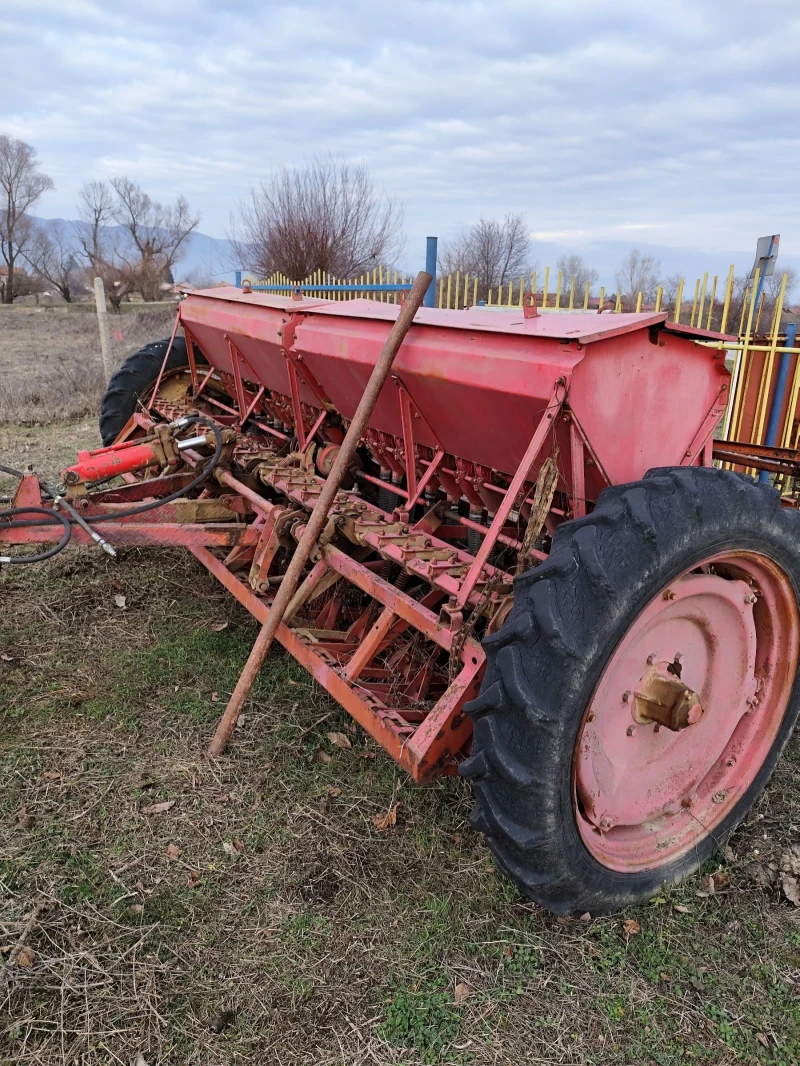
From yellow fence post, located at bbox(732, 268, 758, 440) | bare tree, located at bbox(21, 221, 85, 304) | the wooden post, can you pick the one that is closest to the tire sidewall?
yellow fence post, located at bbox(732, 268, 758, 440)

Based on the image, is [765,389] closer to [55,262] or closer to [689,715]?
[689,715]

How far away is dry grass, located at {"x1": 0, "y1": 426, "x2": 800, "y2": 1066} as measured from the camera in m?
2.01

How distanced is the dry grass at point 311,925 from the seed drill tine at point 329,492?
1.03 ft

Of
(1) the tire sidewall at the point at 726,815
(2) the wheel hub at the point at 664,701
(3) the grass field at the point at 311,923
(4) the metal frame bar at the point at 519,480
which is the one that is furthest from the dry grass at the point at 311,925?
(4) the metal frame bar at the point at 519,480

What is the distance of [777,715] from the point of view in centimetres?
268

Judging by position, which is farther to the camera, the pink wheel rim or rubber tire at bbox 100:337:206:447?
rubber tire at bbox 100:337:206:447

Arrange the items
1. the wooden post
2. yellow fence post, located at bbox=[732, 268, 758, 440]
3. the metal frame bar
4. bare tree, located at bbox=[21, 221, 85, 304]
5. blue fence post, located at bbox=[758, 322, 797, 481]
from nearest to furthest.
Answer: the metal frame bar < blue fence post, located at bbox=[758, 322, 797, 481] < yellow fence post, located at bbox=[732, 268, 758, 440] < the wooden post < bare tree, located at bbox=[21, 221, 85, 304]

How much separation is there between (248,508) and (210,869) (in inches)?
68.2

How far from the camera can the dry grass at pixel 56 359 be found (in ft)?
32.8

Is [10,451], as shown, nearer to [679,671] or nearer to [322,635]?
[322,635]

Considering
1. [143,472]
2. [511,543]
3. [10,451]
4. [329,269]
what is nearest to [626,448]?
[511,543]

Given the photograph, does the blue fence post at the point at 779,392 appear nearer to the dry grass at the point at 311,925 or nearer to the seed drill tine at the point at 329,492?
the dry grass at the point at 311,925

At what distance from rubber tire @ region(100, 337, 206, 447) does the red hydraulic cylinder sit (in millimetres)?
1562

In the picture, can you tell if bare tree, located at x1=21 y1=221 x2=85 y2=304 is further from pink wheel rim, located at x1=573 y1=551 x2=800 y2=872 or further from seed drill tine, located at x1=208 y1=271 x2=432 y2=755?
pink wheel rim, located at x1=573 y1=551 x2=800 y2=872
